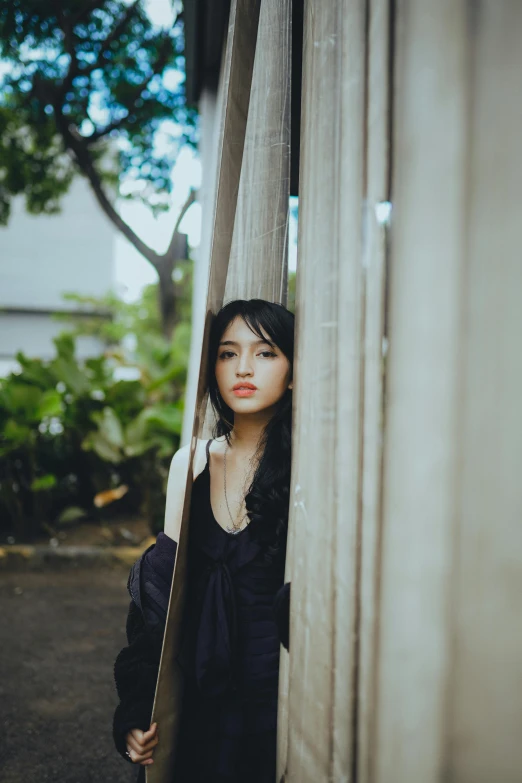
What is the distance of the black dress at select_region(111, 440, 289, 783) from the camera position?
1136 millimetres

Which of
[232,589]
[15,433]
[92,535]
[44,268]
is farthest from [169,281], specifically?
[44,268]

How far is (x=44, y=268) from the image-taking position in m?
15.5

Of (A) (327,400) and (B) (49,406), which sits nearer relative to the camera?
(A) (327,400)

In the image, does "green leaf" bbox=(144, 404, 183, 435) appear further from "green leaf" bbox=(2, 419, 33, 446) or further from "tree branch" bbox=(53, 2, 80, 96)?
"tree branch" bbox=(53, 2, 80, 96)

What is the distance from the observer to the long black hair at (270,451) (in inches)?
44.9

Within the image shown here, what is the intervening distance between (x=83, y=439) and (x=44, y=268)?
12.7 metres

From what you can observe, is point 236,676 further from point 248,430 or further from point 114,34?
point 114,34

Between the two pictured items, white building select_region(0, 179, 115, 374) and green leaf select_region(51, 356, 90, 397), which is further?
white building select_region(0, 179, 115, 374)

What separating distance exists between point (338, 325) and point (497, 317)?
200 millimetres

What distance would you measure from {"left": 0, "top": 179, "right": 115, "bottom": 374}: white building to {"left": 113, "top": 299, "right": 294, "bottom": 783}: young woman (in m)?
14.9

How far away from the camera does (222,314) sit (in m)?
1.17

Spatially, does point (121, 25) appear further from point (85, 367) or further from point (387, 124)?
point (387, 124)

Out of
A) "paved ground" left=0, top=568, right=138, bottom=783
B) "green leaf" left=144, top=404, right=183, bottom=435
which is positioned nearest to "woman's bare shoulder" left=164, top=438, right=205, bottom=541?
"paved ground" left=0, top=568, right=138, bottom=783

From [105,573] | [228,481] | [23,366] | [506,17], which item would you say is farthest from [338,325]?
[23,366]
